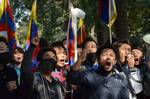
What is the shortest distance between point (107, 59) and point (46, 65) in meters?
0.75

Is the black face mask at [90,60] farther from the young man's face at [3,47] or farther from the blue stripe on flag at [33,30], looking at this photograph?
the blue stripe on flag at [33,30]

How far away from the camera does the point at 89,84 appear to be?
21.6ft

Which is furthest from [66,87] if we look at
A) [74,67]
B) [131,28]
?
[131,28]

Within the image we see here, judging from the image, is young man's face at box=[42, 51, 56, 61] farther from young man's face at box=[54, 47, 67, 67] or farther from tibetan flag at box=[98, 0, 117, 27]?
tibetan flag at box=[98, 0, 117, 27]

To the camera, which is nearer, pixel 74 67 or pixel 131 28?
pixel 74 67

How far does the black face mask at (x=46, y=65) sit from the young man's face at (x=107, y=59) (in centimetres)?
59

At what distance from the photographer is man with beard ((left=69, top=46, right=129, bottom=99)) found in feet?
21.2

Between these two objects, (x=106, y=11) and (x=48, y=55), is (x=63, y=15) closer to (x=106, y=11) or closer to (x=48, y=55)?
(x=106, y=11)

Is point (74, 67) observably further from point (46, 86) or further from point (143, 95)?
point (143, 95)

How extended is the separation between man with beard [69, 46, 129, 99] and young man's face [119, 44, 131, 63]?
1.08 meters

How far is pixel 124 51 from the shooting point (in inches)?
313

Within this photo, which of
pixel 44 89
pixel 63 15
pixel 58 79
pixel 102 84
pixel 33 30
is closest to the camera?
pixel 44 89

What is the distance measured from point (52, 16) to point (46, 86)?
20.8 m

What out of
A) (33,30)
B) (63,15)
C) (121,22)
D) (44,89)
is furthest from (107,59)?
(63,15)
